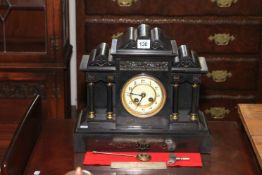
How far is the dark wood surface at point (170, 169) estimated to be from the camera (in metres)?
1.58

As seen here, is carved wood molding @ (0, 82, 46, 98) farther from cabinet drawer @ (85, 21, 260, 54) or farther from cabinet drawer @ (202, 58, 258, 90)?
cabinet drawer @ (202, 58, 258, 90)

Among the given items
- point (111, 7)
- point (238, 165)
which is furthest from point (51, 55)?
point (238, 165)

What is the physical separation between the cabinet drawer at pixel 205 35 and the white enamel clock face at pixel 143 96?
112 centimetres

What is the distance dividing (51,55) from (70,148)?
3.24 ft

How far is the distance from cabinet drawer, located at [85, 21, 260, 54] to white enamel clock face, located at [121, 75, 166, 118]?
3.68ft

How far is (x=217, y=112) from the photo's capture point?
9.56ft

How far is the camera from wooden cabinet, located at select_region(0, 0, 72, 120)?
260 centimetres

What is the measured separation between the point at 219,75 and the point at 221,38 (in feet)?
0.64

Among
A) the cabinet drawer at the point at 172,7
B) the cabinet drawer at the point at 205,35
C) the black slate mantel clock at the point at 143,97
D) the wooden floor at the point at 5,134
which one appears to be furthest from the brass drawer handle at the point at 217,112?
the wooden floor at the point at 5,134

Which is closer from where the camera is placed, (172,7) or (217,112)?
(172,7)

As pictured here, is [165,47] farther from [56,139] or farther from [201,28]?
[201,28]

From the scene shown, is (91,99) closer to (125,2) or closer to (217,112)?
(125,2)

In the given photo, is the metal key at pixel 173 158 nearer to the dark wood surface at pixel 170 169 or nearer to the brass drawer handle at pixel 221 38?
the dark wood surface at pixel 170 169

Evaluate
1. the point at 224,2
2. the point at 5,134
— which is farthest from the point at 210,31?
the point at 5,134
